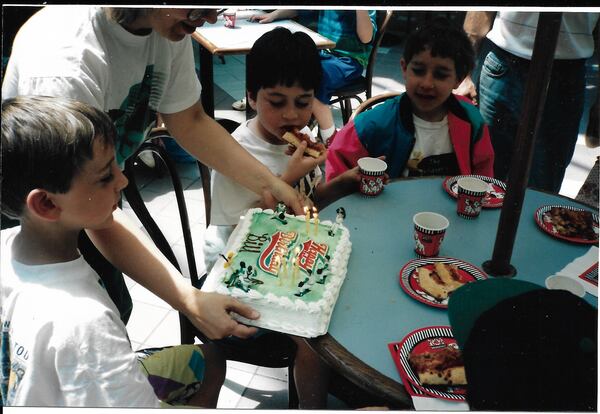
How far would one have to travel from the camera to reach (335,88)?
2.27 m

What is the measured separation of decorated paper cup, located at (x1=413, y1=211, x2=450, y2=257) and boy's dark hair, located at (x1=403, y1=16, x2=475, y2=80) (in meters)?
0.69

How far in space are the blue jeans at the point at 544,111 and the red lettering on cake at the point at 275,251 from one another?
1131 mm

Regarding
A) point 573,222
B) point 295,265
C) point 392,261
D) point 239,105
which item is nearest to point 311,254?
point 295,265

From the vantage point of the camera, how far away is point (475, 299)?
3.39 ft

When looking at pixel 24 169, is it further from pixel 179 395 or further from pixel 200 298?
pixel 179 395

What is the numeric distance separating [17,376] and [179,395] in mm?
399

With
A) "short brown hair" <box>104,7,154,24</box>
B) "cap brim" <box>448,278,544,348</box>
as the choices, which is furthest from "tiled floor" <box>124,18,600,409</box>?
"short brown hair" <box>104,7,154,24</box>

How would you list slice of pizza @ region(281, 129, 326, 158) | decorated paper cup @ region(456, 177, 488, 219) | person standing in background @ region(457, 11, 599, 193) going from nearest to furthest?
decorated paper cup @ region(456, 177, 488, 219)
slice of pizza @ region(281, 129, 326, 158)
person standing in background @ region(457, 11, 599, 193)

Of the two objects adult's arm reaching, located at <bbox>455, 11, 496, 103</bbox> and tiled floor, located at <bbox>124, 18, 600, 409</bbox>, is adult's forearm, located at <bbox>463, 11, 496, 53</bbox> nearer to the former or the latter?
adult's arm reaching, located at <bbox>455, 11, 496, 103</bbox>

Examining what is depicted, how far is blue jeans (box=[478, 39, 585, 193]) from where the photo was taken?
84.7 inches

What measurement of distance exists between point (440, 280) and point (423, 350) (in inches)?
9.2

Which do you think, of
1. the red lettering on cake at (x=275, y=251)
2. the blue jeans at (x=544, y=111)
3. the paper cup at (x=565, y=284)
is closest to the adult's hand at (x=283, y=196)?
the red lettering on cake at (x=275, y=251)

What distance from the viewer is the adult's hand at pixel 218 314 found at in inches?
47.5

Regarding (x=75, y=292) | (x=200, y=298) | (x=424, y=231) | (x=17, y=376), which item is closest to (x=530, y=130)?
(x=424, y=231)
